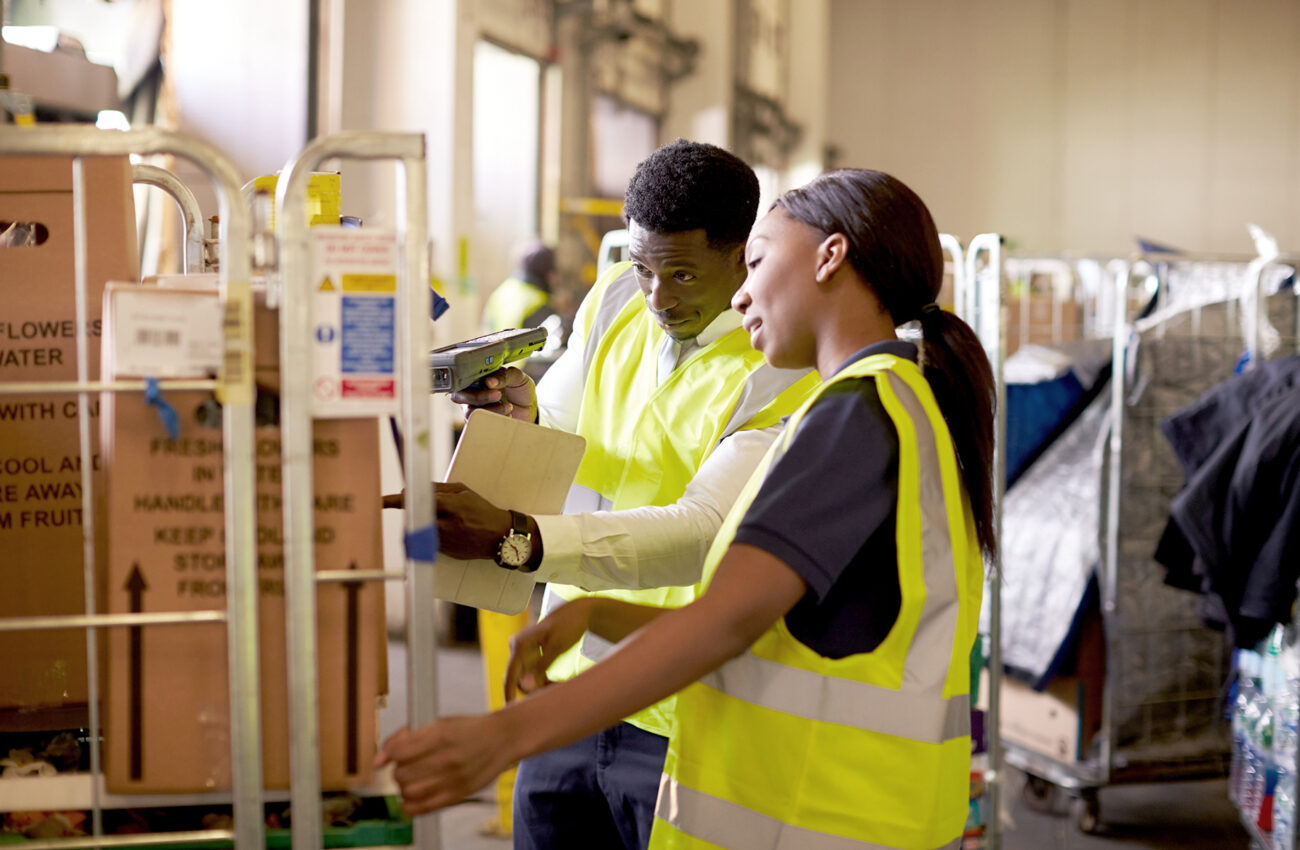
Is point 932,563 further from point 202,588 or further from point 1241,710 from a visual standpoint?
point 1241,710

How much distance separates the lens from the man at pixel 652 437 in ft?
4.54

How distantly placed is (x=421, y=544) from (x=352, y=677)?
15 centimetres

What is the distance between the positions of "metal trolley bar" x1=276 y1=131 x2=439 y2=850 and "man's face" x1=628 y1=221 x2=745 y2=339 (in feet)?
2.01

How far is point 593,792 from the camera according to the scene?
1.52 metres

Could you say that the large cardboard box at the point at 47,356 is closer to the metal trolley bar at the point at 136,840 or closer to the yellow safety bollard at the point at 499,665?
the metal trolley bar at the point at 136,840

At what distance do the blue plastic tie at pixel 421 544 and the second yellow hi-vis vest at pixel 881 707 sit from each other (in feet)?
0.93

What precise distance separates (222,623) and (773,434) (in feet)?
2.36

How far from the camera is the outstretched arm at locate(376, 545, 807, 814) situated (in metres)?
0.90

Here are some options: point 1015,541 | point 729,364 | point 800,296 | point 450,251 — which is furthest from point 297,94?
point 800,296

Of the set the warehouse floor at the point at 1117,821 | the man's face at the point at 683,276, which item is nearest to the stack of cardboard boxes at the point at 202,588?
the man's face at the point at 683,276

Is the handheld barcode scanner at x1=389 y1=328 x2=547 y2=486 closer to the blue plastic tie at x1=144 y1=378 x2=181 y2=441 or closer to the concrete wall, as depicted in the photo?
the blue plastic tie at x1=144 y1=378 x2=181 y2=441

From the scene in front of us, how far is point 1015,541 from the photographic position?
3463 millimetres

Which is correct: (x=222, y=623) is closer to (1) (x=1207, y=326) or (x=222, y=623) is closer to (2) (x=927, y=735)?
(2) (x=927, y=735)

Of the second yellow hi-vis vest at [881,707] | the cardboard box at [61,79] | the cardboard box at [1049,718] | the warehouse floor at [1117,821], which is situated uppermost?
the cardboard box at [61,79]
